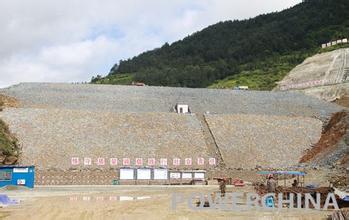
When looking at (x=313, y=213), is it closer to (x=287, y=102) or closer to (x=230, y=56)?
(x=287, y=102)

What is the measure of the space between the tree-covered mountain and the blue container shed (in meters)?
66.3

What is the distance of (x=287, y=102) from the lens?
68000mm

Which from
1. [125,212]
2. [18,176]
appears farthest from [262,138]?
[125,212]

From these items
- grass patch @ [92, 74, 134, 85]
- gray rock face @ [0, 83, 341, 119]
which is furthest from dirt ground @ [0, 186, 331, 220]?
grass patch @ [92, 74, 134, 85]

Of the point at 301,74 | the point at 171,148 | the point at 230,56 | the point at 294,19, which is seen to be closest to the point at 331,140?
the point at 171,148

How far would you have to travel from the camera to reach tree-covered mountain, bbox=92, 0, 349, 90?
126 metres

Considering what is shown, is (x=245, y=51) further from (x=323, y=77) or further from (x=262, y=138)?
(x=262, y=138)

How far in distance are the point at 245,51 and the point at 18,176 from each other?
400 feet

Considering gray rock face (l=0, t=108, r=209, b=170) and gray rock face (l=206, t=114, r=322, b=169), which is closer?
gray rock face (l=0, t=108, r=209, b=170)

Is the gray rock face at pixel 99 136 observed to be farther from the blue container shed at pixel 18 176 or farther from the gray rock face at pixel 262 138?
the blue container shed at pixel 18 176

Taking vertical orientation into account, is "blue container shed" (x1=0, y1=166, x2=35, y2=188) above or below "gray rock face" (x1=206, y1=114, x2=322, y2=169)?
below

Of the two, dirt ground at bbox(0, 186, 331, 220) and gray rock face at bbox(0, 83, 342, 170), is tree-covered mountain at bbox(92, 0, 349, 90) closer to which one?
gray rock face at bbox(0, 83, 342, 170)

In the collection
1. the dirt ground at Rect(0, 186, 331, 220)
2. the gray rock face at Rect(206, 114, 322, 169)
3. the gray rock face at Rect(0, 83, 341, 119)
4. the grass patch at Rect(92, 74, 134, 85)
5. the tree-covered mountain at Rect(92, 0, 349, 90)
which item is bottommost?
the dirt ground at Rect(0, 186, 331, 220)

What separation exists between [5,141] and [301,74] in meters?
65.5
